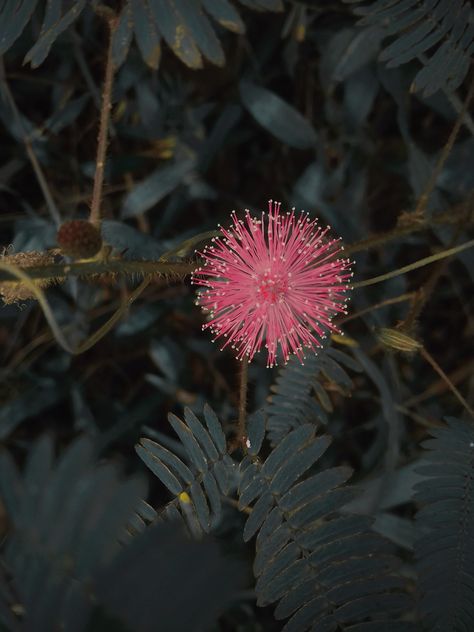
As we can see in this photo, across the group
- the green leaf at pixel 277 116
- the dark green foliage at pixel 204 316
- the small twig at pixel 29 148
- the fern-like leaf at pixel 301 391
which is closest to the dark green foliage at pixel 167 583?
the dark green foliage at pixel 204 316

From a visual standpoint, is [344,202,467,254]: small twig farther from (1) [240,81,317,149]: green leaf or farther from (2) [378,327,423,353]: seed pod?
(1) [240,81,317,149]: green leaf

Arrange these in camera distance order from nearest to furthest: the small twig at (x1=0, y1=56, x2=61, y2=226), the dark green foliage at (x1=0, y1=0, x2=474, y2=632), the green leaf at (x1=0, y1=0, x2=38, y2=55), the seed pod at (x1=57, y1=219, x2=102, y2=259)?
the seed pod at (x1=57, y1=219, x2=102, y2=259), the dark green foliage at (x1=0, y1=0, x2=474, y2=632), the green leaf at (x1=0, y1=0, x2=38, y2=55), the small twig at (x1=0, y1=56, x2=61, y2=226)

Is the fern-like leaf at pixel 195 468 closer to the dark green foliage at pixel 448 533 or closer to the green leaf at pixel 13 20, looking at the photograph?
the dark green foliage at pixel 448 533

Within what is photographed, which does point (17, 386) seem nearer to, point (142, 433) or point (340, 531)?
point (142, 433)

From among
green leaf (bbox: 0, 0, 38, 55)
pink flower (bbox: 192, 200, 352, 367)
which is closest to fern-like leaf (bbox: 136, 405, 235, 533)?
pink flower (bbox: 192, 200, 352, 367)

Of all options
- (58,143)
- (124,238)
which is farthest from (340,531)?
(58,143)
